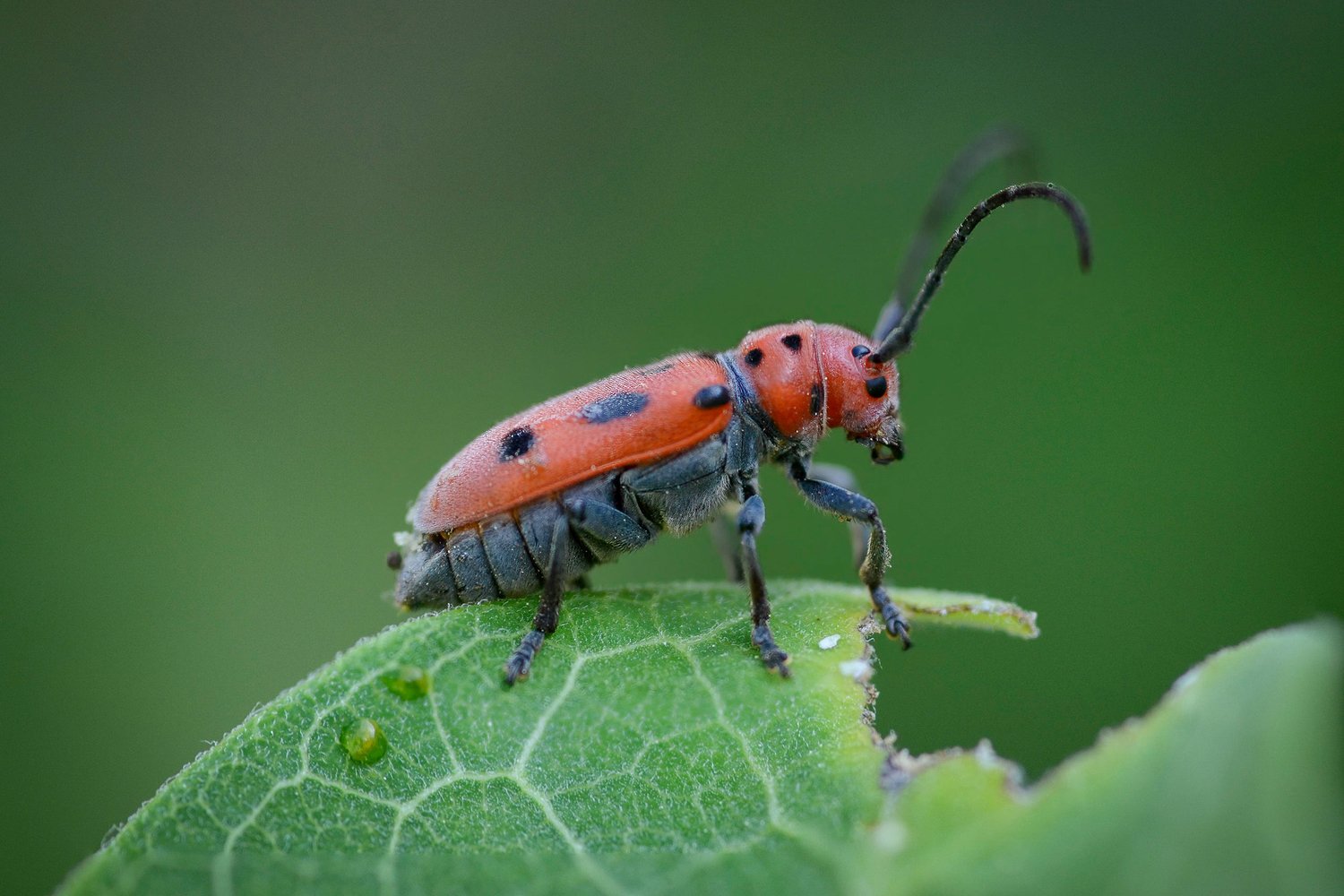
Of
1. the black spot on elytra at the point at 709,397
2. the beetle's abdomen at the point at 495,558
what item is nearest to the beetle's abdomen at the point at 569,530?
the beetle's abdomen at the point at 495,558

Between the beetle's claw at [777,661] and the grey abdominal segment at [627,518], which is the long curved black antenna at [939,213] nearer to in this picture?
the grey abdominal segment at [627,518]

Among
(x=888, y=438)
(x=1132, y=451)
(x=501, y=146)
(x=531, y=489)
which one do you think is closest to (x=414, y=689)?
(x=531, y=489)

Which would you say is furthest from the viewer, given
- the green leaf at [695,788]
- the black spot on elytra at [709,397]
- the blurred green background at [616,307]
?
the blurred green background at [616,307]

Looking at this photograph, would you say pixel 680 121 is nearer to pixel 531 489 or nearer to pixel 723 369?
pixel 723 369

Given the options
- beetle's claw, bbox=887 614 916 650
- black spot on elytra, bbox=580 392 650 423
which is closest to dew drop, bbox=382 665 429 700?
black spot on elytra, bbox=580 392 650 423

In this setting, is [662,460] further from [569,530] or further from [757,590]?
[757,590]
